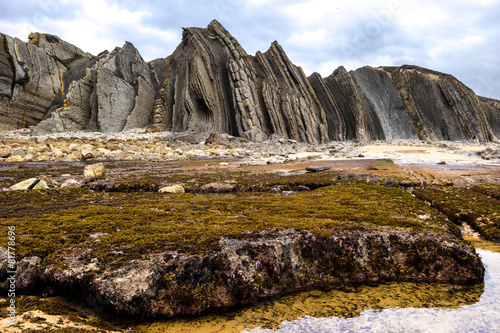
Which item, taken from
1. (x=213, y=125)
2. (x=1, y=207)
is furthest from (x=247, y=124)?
(x=1, y=207)

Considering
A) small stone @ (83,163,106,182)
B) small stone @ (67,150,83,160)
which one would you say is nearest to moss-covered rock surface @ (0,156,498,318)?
small stone @ (83,163,106,182)

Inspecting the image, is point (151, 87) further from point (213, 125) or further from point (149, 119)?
point (213, 125)

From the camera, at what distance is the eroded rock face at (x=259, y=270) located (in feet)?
8.69

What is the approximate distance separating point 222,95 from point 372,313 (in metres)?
40.8

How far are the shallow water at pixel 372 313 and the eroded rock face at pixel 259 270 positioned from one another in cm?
15

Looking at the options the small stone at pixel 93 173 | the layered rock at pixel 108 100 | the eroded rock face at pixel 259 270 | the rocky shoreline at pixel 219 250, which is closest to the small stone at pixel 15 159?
the small stone at pixel 93 173

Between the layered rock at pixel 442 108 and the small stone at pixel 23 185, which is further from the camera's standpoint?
the layered rock at pixel 442 108

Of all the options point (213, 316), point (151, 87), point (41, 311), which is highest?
point (151, 87)

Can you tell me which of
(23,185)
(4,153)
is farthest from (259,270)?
(4,153)

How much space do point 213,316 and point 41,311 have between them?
1.46 meters

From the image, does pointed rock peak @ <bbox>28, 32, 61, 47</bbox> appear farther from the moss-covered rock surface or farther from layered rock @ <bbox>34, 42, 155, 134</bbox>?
the moss-covered rock surface

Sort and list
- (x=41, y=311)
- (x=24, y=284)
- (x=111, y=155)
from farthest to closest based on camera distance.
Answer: (x=111, y=155) → (x=24, y=284) → (x=41, y=311)

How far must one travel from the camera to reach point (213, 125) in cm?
3812

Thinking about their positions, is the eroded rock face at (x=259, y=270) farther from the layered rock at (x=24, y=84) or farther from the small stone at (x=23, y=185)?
the layered rock at (x=24, y=84)
